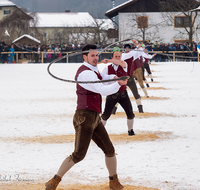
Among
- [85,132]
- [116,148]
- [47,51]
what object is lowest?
[116,148]

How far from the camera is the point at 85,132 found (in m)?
4.18

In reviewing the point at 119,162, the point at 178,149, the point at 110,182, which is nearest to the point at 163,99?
the point at 178,149

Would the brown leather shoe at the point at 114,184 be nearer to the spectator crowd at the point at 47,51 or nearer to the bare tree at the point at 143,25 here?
the spectator crowd at the point at 47,51

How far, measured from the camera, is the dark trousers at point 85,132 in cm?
418

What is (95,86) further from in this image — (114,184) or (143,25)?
(143,25)

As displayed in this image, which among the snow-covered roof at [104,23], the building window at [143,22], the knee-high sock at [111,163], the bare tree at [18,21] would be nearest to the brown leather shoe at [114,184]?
the knee-high sock at [111,163]

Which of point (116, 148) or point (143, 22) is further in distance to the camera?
point (143, 22)

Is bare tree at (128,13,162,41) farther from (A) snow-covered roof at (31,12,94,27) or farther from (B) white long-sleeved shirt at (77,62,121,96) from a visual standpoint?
(B) white long-sleeved shirt at (77,62,121,96)

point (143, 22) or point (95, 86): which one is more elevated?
point (143, 22)

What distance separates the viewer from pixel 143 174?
5035 millimetres

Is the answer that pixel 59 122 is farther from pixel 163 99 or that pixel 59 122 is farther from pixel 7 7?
pixel 7 7

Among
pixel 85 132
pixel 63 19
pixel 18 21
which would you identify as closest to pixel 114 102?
pixel 85 132

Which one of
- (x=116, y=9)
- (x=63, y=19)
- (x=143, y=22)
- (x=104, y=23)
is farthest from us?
(x=63, y=19)

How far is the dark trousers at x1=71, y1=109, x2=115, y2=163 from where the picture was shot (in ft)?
13.7
